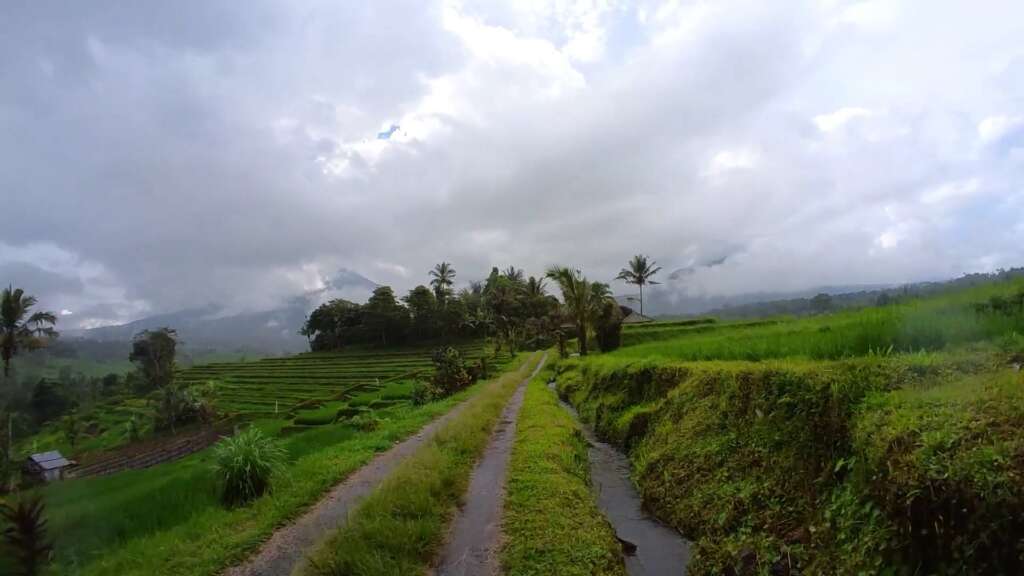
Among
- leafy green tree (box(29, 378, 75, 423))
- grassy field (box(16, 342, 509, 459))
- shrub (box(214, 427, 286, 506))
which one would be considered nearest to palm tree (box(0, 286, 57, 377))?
grassy field (box(16, 342, 509, 459))

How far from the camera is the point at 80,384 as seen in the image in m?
70.6

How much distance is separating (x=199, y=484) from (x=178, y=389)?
38871mm

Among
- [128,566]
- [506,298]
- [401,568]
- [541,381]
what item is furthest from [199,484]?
[506,298]

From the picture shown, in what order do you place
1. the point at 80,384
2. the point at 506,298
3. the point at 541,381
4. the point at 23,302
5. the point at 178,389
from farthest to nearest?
the point at 506,298
the point at 80,384
the point at 178,389
the point at 23,302
the point at 541,381

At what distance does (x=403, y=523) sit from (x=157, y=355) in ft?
209

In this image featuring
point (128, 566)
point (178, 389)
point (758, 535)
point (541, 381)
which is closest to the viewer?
point (758, 535)

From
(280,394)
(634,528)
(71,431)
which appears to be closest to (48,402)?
(71,431)

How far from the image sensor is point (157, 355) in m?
57.0

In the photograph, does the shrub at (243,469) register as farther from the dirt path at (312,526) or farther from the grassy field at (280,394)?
the grassy field at (280,394)

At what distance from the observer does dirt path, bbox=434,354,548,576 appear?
19.2ft

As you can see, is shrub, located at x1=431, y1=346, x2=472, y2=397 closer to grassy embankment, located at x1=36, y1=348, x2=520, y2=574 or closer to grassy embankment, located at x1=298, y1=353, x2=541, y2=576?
grassy embankment, located at x1=36, y1=348, x2=520, y2=574

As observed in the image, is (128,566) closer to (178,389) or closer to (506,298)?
(178,389)

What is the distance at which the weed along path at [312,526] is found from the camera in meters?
6.21

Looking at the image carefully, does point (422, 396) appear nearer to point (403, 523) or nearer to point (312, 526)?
point (312, 526)
